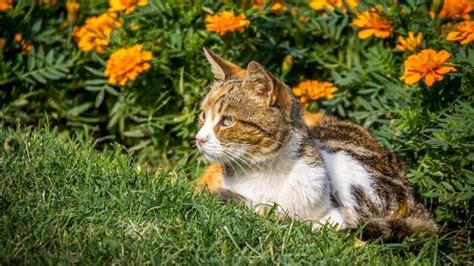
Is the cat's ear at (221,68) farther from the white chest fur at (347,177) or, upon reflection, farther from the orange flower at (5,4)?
the orange flower at (5,4)

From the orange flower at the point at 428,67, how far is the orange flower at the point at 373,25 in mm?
680

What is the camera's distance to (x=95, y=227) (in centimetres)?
385

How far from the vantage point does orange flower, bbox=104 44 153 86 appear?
5.79 m

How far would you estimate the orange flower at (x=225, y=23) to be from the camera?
5594 mm

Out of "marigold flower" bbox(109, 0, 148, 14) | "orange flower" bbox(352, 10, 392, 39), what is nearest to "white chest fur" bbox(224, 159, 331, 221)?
"orange flower" bbox(352, 10, 392, 39)

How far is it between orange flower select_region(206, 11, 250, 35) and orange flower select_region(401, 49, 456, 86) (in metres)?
1.32

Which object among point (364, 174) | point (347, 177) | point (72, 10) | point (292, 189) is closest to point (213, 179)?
point (292, 189)

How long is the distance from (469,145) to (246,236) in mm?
1536

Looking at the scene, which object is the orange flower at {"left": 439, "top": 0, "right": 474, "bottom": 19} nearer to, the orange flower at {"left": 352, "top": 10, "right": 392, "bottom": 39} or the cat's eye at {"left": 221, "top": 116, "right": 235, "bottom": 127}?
the orange flower at {"left": 352, "top": 10, "right": 392, "bottom": 39}

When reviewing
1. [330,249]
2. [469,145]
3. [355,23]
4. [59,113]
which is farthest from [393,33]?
[59,113]

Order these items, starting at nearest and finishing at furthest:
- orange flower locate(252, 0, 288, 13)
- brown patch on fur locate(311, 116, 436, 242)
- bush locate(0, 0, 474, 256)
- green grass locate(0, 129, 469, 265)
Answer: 1. green grass locate(0, 129, 469, 265)
2. brown patch on fur locate(311, 116, 436, 242)
3. bush locate(0, 0, 474, 256)
4. orange flower locate(252, 0, 288, 13)

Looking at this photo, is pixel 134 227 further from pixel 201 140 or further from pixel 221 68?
pixel 221 68

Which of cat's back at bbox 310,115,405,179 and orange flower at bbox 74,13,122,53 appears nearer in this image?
cat's back at bbox 310,115,405,179

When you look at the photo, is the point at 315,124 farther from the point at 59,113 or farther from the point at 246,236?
the point at 59,113
